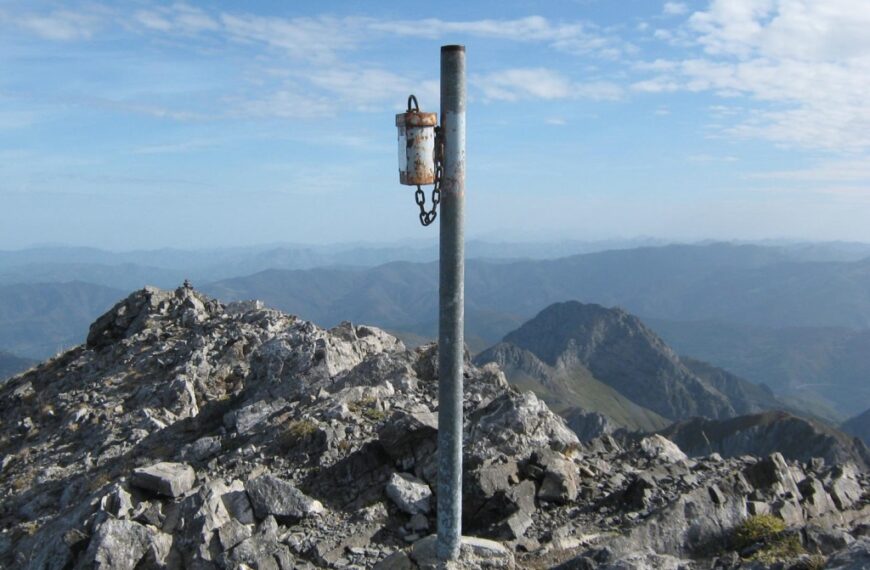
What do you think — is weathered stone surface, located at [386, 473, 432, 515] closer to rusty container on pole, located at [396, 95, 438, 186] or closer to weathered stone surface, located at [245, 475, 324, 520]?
weathered stone surface, located at [245, 475, 324, 520]

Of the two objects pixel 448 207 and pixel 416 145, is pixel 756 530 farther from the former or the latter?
pixel 416 145

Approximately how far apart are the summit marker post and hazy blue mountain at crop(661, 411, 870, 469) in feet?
492

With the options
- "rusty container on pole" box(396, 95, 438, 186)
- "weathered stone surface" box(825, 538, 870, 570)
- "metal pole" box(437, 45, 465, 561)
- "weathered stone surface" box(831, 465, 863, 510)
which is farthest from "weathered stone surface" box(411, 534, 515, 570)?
"weathered stone surface" box(831, 465, 863, 510)

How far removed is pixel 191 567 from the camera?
11680mm

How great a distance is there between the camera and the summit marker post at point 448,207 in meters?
9.16

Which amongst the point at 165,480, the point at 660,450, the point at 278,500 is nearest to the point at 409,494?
the point at 278,500

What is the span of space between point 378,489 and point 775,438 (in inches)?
6700

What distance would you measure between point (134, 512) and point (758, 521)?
36.2 ft

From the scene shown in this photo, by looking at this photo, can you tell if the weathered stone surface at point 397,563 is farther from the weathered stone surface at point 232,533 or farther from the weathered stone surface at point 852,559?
the weathered stone surface at point 852,559

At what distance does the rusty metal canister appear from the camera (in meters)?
9.12

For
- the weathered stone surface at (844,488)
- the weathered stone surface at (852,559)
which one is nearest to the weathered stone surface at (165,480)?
the weathered stone surface at (852,559)

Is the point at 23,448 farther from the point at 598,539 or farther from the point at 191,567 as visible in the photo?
the point at 598,539

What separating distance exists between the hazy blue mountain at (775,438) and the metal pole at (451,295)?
14970 cm

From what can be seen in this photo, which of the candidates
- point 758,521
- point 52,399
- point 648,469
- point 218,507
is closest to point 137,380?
point 52,399
